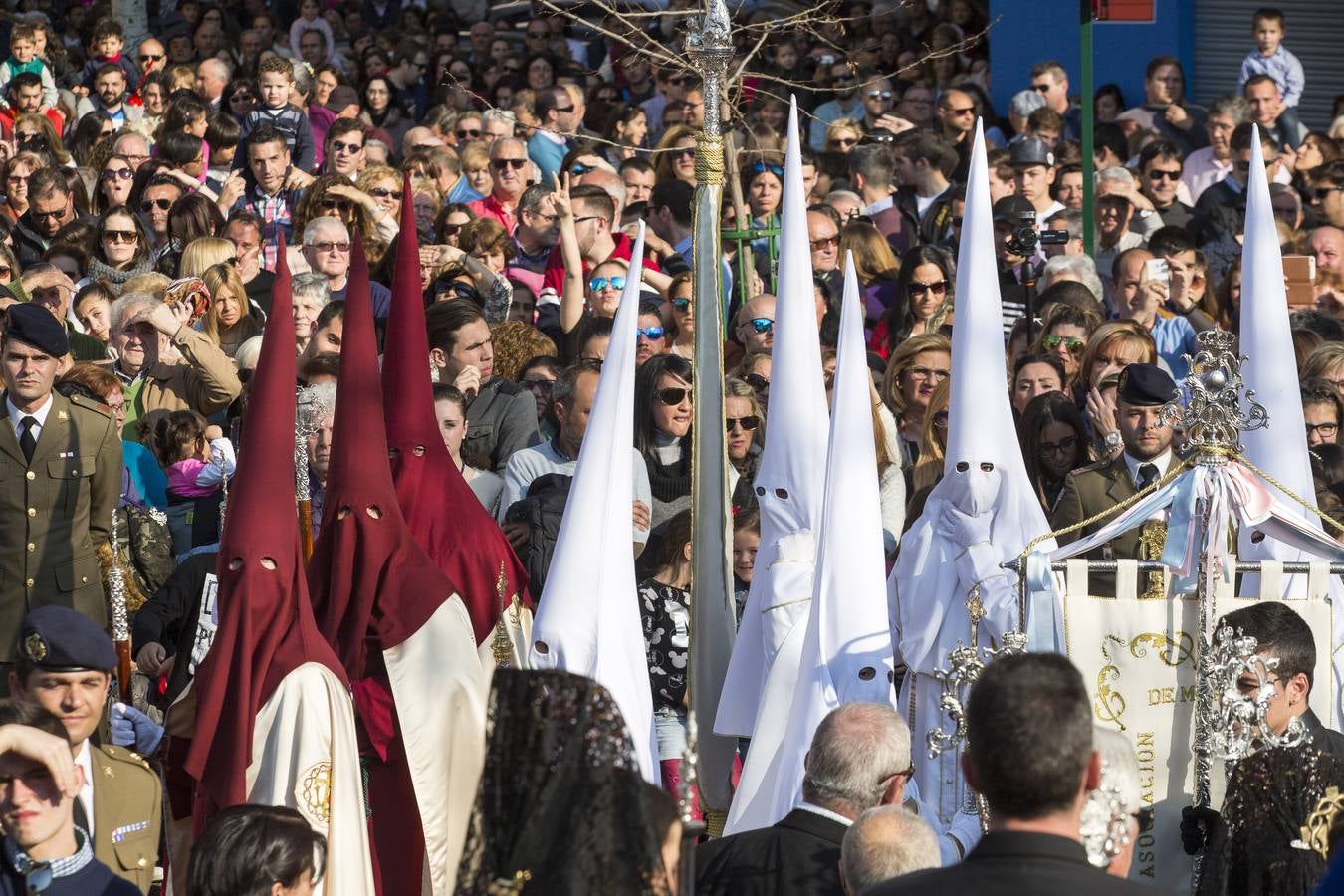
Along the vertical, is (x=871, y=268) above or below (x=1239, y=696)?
above

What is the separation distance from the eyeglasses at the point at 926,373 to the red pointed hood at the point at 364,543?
Answer: 2511 millimetres

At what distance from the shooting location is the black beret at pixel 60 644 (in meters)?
5.17

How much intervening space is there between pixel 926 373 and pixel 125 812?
3.69 metres

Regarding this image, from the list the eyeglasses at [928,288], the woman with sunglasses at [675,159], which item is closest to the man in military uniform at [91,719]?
the eyeglasses at [928,288]

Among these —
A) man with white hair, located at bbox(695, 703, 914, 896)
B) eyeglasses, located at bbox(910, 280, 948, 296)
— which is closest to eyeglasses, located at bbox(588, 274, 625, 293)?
eyeglasses, located at bbox(910, 280, 948, 296)

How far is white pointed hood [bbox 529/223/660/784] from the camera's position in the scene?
561cm

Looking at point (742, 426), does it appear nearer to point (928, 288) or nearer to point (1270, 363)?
point (928, 288)

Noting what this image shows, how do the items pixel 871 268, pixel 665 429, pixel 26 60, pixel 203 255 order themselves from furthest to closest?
pixel 26 60
pixel 871 268
pixel 203 255
pixel 665 429

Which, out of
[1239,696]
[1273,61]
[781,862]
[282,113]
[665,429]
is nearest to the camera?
[781,862]

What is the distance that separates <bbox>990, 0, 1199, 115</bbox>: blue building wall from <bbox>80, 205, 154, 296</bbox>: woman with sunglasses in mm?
7027

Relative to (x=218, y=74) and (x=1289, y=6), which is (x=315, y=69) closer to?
(x=218, y=74)

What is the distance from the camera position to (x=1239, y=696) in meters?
A: 5.13

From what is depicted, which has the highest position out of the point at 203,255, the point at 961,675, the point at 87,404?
the point at 203,255

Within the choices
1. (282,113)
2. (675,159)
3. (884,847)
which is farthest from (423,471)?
(282,113)
